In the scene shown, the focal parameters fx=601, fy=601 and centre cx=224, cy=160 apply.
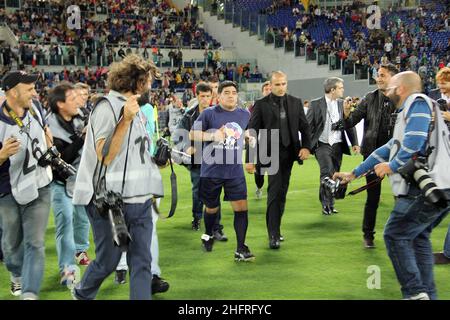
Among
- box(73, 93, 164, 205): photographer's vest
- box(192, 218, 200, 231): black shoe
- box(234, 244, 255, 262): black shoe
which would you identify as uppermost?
box(73, 93, 164, 205): photographer's vest

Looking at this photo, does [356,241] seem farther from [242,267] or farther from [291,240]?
[242,267]

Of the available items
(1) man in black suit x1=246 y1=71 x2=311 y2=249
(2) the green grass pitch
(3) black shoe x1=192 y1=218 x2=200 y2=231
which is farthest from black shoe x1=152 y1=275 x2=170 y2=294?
(3) black shoe x1=192 y1=218 x2=200 y2=231

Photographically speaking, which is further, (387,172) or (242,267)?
(242,267)

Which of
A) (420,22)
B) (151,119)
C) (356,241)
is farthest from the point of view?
(420,22)

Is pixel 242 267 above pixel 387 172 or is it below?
below

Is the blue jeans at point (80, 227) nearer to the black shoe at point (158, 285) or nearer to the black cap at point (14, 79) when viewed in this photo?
the black shoe at point (158, 285)

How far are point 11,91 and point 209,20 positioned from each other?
36248mm

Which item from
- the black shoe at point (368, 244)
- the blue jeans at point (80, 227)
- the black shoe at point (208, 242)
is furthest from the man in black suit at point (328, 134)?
the blue jeans at point (80, 227)

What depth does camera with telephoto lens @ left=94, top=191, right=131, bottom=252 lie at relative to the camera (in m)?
3.81

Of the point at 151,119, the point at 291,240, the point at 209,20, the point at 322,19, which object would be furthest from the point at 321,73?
the point at 151,119

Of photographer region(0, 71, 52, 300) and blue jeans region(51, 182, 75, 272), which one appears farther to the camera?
blue jeans region(51, 182, 75, 272)

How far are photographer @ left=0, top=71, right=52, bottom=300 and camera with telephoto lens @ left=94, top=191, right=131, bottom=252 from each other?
1.07 meters

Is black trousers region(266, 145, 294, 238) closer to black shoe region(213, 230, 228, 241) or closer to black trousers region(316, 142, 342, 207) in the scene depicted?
black shoe region(213, 230, 228, 241)

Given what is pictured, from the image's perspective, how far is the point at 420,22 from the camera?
35.8 m
